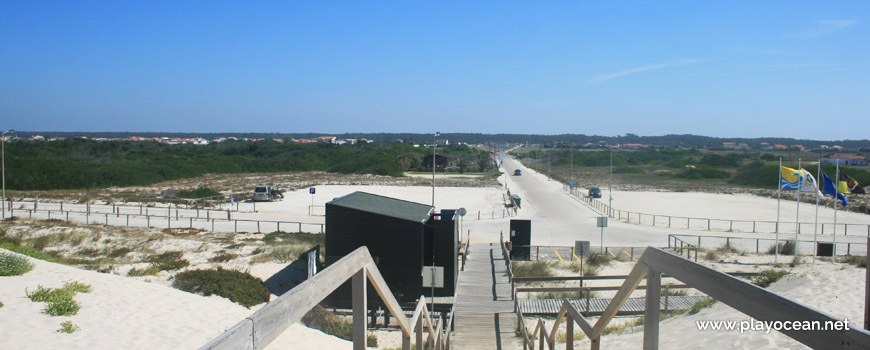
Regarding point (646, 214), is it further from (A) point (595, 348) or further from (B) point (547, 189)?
(A) point (595, 348)

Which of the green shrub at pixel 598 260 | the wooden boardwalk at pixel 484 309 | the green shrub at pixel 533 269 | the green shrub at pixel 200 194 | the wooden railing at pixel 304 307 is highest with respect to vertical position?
the wooden railing at pixel 304 307

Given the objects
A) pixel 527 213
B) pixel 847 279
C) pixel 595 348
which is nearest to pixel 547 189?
pixel 527 213

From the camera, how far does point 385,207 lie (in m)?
19.2

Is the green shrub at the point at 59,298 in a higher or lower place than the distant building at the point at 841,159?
lower

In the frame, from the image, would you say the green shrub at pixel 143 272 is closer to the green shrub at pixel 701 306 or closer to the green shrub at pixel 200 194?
the green shrub at pixel 701 306

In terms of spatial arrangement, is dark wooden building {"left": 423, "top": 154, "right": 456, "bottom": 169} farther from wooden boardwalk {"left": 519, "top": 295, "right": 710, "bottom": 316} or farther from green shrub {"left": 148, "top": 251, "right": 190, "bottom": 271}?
wooden boardwalk {"left": 519, "top": 295, "right": 710, "bottom": 316}

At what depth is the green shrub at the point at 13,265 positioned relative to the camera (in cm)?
1246

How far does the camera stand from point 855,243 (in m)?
30.5

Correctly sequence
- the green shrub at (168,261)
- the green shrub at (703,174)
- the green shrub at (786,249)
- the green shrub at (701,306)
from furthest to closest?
the green shrub at (703,174)
the green shrub at (786,249)
the green shrub at (168,261)
the green shrub at (701,306)

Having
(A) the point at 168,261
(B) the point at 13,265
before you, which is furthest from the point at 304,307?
(A) the point at 168,261

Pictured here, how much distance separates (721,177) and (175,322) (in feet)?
349

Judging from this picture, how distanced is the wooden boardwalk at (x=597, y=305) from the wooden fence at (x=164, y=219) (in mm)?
19196

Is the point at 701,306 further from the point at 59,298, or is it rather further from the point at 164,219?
the point at 164,219

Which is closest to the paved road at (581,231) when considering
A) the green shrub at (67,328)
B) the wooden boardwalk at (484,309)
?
the wooden boardwalk at (484,309)
